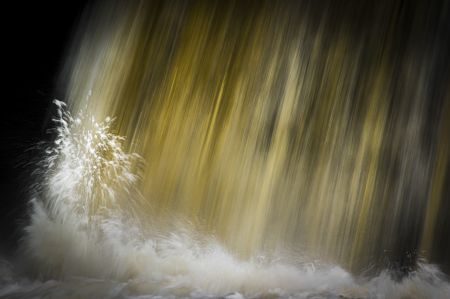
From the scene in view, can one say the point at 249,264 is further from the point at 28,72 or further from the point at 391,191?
the point at 28,72

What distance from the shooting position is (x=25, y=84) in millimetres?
13820

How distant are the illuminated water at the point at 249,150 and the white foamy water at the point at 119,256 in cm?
5

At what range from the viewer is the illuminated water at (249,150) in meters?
12.4

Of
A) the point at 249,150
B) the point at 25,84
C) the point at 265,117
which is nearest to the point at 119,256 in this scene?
the point at 249,150

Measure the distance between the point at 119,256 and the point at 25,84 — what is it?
644cm

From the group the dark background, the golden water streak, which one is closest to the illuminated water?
the golden water streak

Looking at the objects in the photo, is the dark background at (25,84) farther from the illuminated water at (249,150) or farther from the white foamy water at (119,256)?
the white foamy water at (119,256)

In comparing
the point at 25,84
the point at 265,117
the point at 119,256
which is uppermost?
the point at 265,117

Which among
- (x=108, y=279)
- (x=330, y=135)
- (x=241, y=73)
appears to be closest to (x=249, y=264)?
(x=108, y=279)

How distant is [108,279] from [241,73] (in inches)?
279

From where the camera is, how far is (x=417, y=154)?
13.5 meters

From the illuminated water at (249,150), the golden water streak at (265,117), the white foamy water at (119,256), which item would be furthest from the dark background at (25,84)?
the golden water streak at (265,117)

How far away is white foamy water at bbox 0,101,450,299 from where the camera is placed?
10961 millimetres

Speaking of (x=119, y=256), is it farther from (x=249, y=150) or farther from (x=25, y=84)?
(x=25, y=84)
